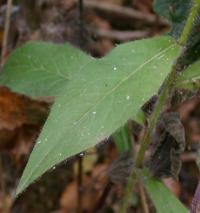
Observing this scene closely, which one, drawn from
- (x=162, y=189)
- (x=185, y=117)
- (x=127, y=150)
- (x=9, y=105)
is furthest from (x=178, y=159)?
(x=185, y=117)

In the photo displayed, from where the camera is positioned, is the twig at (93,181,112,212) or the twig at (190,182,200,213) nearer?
the twig at (190,182,200,213)

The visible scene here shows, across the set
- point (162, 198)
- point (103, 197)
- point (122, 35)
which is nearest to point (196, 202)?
point (162, 198)

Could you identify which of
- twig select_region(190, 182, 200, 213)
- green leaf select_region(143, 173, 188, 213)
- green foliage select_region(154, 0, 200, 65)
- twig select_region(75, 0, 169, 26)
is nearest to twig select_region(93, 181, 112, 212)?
green leaf select_region(143, 173, 188, 213)

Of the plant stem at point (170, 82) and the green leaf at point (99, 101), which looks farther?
the plant stem at point (170, 82)

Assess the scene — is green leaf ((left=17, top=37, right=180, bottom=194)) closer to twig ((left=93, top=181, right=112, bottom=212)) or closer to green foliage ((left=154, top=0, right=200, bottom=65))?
green foliage ((left=154, top=0, right=200, bottom=65))

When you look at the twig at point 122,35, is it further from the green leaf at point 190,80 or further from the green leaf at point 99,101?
the green leaf at point 99,101

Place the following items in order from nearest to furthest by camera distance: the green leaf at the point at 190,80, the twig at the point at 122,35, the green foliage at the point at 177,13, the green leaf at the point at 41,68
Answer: the green leaf at the point at 190,80
the green foliage at the point at 177,13
the green leaf at the point at 41,68
the twig at the point at 122,35

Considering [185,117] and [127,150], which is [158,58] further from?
[185,117]

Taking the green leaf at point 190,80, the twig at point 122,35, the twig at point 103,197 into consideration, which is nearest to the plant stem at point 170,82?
the green leaf at point 190,80
